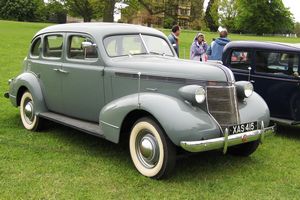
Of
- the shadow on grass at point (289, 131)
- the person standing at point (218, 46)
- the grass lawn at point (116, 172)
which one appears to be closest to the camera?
the grass lawn at point (116, 172)

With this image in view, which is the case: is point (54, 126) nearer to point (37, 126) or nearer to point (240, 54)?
point (37, 126)

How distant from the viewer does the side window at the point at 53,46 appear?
7105mm

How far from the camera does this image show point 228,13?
87.1 metres

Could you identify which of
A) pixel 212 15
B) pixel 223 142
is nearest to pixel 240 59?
pixel 223 142

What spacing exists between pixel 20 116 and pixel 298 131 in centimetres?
522

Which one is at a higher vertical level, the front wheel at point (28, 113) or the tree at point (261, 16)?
the tree at point (261, 16)

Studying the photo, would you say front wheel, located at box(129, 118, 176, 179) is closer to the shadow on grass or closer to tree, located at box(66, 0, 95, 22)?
the shadow on grass

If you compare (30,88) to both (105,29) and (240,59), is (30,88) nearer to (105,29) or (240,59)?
(105,29)

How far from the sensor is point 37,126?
7.36 m

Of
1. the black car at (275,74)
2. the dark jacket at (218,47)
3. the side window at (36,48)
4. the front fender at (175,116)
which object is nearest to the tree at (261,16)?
the dark jacket at (218,47)

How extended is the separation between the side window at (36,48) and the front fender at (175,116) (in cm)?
271

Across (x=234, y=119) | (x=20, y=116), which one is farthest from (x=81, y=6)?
(x=234, y=119)

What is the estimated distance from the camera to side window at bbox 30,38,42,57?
763 centimetres

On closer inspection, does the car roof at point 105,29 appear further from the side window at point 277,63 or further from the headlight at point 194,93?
the side window at point 277,63
